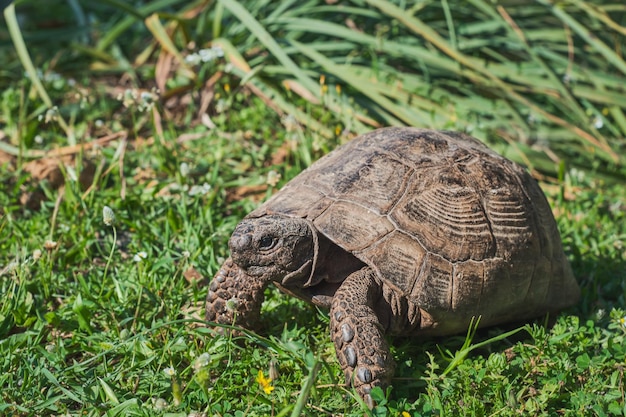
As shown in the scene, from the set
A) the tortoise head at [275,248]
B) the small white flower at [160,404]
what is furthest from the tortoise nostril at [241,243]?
the small white flower at [160,404]

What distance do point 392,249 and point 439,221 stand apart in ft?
0.84

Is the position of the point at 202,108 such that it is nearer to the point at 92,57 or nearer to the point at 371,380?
the point at 92,57

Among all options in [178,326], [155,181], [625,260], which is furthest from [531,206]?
[155,181]

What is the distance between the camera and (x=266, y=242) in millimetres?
2707

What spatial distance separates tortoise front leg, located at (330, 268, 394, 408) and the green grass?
0.35 ft

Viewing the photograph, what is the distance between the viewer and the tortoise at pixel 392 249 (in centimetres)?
269

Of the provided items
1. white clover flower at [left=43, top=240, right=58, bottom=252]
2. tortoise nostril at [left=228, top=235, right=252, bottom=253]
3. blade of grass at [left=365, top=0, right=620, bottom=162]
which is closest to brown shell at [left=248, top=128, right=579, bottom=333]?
tortoise nostril at [left=228, top=235, right=252, bottom=253]

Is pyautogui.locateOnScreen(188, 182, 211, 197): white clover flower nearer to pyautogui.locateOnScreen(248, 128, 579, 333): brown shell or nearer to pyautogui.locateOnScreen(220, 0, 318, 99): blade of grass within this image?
pyautogui.locateOnScreen(248, 128, 579, 333): brown shell

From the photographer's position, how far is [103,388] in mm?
2590

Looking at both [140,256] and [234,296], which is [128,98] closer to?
[140,256]

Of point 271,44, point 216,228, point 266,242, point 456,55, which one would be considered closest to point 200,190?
point 216,228

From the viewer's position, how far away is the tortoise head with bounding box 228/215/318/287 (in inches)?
106

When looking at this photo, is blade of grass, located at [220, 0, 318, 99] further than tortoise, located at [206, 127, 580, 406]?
Yes

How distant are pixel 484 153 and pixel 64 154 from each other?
8.63 ft
